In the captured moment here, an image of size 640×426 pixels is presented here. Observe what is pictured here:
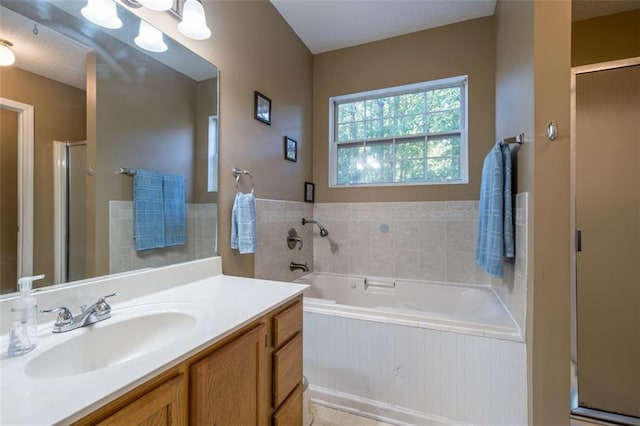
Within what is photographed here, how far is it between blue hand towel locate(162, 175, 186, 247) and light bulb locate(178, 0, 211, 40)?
0.70 metres

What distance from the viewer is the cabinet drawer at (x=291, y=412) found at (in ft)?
3.53

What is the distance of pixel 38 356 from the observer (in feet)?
2.23

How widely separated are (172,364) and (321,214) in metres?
2.28

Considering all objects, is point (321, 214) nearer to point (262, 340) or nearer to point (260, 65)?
point (260, 65)

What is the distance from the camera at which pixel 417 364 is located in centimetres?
156

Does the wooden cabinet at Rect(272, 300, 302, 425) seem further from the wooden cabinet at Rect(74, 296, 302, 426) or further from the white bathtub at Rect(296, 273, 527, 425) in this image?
the white bathtub at Rect(296, 273, 527, 425)

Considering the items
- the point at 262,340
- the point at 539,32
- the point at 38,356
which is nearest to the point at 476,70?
the point at 539,32

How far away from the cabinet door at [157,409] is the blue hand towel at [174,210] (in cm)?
82

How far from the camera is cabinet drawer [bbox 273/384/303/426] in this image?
108 centimetres

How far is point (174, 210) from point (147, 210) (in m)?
0.17

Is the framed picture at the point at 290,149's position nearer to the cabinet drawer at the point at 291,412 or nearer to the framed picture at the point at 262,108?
the framed picture at the point at 262,108

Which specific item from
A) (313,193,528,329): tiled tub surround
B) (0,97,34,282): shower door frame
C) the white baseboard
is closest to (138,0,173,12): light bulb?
(0,97,34,282): shower door frame

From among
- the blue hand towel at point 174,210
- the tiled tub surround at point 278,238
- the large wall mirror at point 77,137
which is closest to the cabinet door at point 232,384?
the large wall mirror at point 77,137

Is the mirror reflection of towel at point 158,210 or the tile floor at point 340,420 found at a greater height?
the mirror reflection of towel at point 158,210
